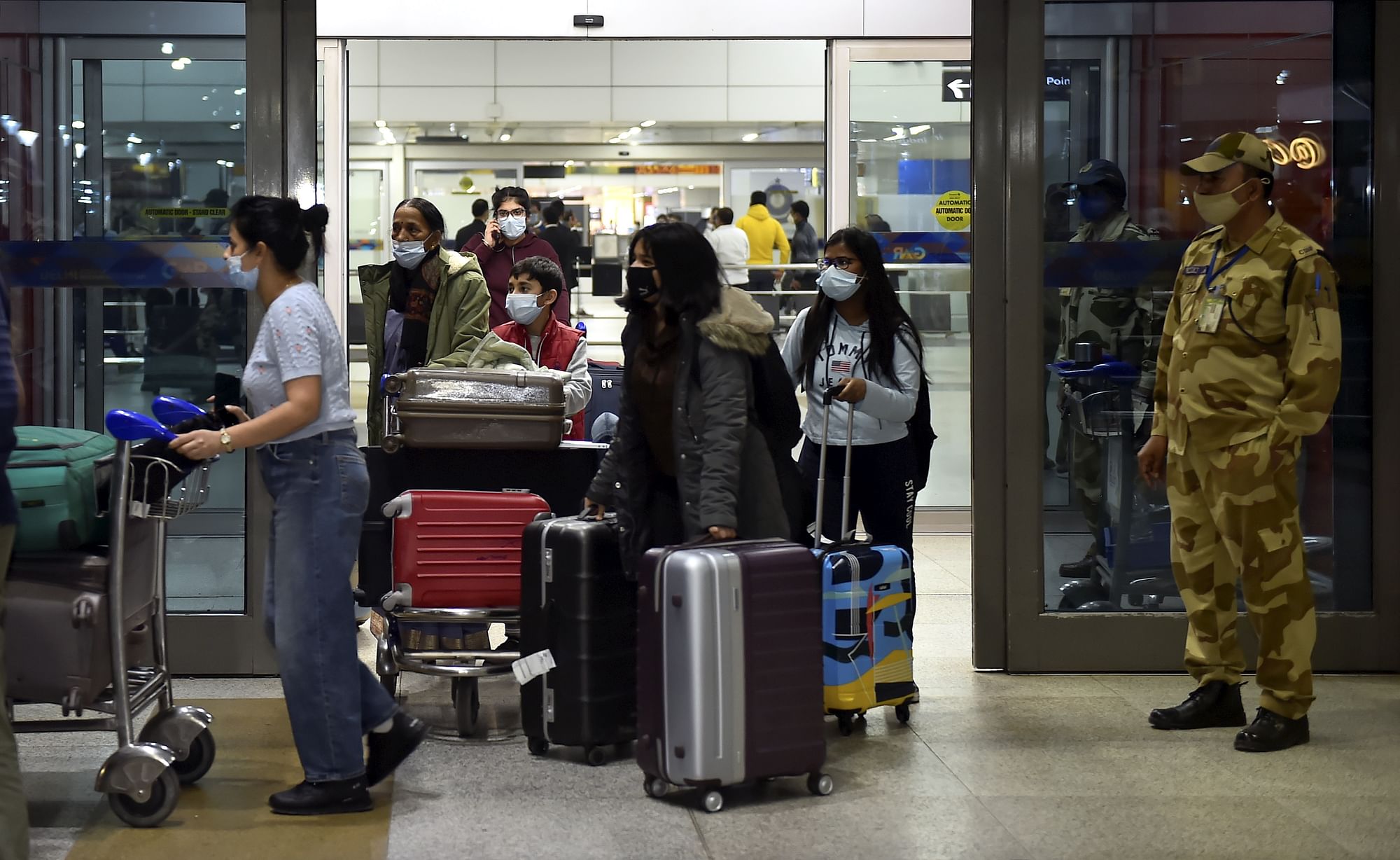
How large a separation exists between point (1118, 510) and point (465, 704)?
8.39ft

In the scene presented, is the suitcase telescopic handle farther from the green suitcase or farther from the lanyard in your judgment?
the green suitcase

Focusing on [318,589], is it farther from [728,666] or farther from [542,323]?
[542,323]

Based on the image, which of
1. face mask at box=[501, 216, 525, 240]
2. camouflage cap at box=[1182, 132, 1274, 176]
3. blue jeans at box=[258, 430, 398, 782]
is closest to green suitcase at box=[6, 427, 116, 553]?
blue jeans at box=[258, 430, 398, 782]

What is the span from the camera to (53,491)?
3.68 m

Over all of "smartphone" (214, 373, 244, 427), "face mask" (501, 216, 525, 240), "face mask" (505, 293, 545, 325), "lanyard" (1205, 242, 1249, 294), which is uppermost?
"face mask" (501, 216, 525, 240)

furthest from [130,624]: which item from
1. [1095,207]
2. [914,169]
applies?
[914,169]

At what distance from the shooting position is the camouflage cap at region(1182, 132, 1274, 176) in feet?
15.0

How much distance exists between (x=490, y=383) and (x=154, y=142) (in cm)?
172

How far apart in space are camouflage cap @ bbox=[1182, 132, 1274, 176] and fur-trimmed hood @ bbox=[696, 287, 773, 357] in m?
1.47

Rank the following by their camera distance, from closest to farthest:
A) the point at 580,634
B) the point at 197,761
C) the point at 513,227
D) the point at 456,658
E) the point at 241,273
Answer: the point at 241,273 → the point at 197,761 → the point at 580,634 → the point at 456,658 → the point at 513,227

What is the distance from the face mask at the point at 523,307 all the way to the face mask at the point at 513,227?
1164 millimetres

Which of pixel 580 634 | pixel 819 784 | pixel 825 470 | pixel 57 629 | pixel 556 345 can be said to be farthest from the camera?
pixel 556 345

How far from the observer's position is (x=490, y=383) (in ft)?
15.4

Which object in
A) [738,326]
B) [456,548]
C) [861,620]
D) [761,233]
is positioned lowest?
[861,620]
